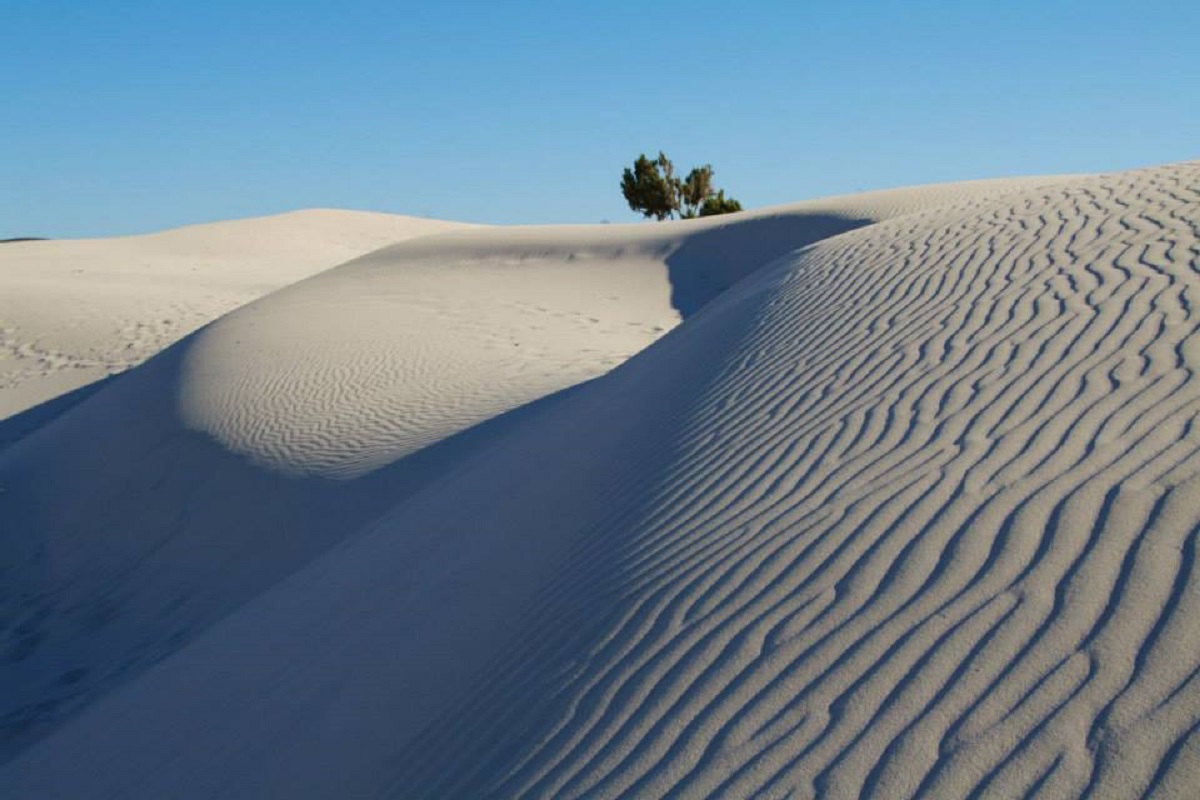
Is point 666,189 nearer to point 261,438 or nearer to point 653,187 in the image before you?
point 653,187

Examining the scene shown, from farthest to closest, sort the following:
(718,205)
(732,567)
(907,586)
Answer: (718,205) < (732,567) < (907,586)

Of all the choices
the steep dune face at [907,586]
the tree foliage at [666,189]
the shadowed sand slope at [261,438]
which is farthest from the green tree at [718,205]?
the steep dune face at [907,586]

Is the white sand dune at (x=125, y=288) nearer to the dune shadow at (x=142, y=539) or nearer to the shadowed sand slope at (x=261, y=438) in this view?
the shadowed sand slope at (x=261, y=438)

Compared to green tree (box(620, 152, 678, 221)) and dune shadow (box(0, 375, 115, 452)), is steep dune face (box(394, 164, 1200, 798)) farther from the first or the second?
green tree (box(620, 152, 678, 221))

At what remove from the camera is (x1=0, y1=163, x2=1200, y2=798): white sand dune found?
3074 millimetres

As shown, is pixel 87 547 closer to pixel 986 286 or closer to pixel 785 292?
pixel 785 292

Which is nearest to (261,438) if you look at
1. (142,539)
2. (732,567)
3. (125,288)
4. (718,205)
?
(142,539)

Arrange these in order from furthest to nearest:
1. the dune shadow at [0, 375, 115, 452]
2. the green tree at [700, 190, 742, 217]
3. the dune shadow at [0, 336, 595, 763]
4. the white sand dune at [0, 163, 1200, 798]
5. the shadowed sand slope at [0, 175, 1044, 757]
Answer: the green tree at [700, 190, 742, 217]
the dune shadow at [0, 375, 115, 452]
the shadowed sand slope at [0, 175, 1044, 757]
the dune shadow at [0, 336, 595, 763]
the white sand dune at [0, 163, 1200, 798]

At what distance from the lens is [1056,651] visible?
304 cm

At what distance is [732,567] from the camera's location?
13.8 feet

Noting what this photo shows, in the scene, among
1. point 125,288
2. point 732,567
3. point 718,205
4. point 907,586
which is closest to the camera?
point 907,586

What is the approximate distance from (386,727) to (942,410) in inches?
108

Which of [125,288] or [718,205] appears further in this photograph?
[718,205]

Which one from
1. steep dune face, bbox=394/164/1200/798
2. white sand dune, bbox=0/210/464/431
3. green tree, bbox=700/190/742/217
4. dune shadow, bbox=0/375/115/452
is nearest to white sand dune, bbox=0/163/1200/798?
steep dune face, bbox=394/164/1200/798
